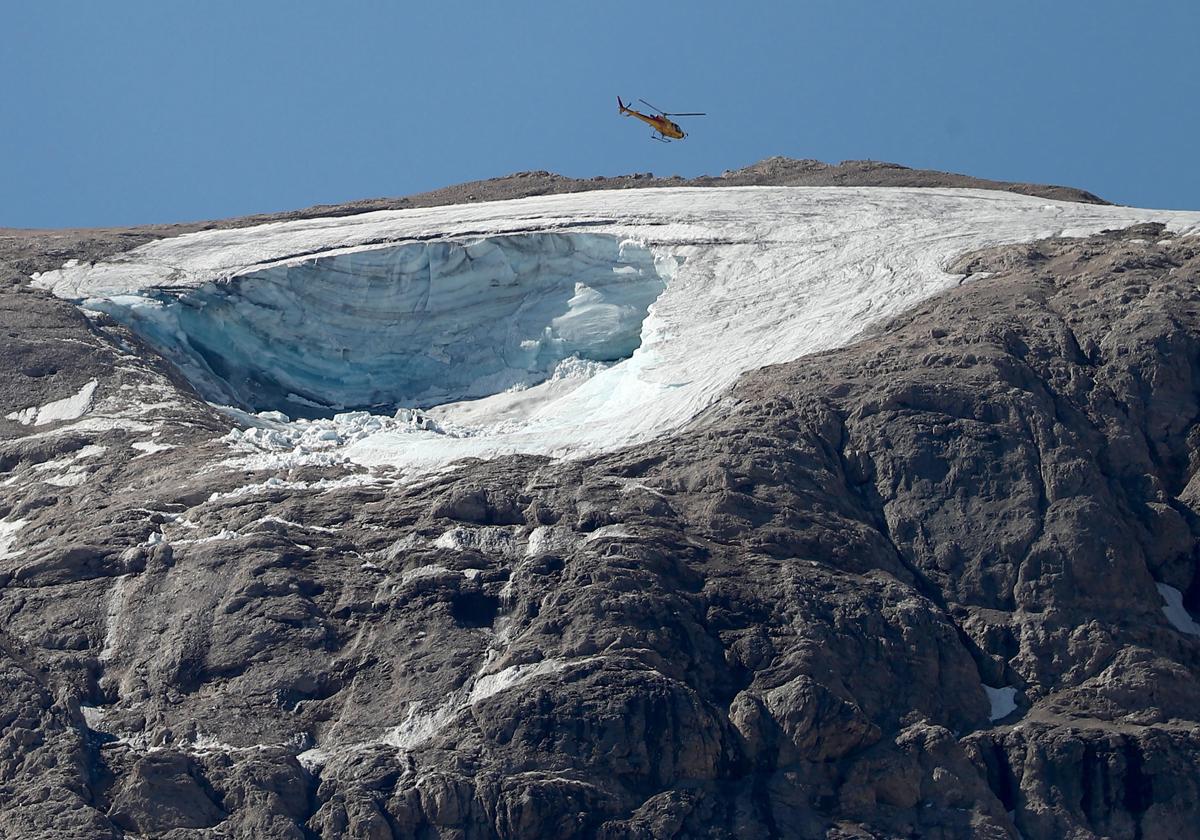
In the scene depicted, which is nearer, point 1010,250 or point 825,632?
point 825,632

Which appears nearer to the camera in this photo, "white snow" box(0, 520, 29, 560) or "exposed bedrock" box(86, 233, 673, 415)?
"white snow" box(0, 520, 29, 560)

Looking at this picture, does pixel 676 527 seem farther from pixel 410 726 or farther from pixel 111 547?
pixel 111 547

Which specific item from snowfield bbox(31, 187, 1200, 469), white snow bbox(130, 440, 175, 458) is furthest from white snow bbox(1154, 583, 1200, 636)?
white snow bbox(130, 440, 175, 458)

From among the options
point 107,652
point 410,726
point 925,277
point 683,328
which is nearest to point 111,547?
point 107,652

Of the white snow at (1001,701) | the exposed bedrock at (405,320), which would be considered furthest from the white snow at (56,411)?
the white snow at (1001,701)

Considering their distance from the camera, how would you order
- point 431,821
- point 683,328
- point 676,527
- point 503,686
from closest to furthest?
point 431,821
point 503,686
point 676,527
point 683,328

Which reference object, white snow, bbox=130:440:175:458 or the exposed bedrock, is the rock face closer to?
white snow, bbox=130:440:175:458
